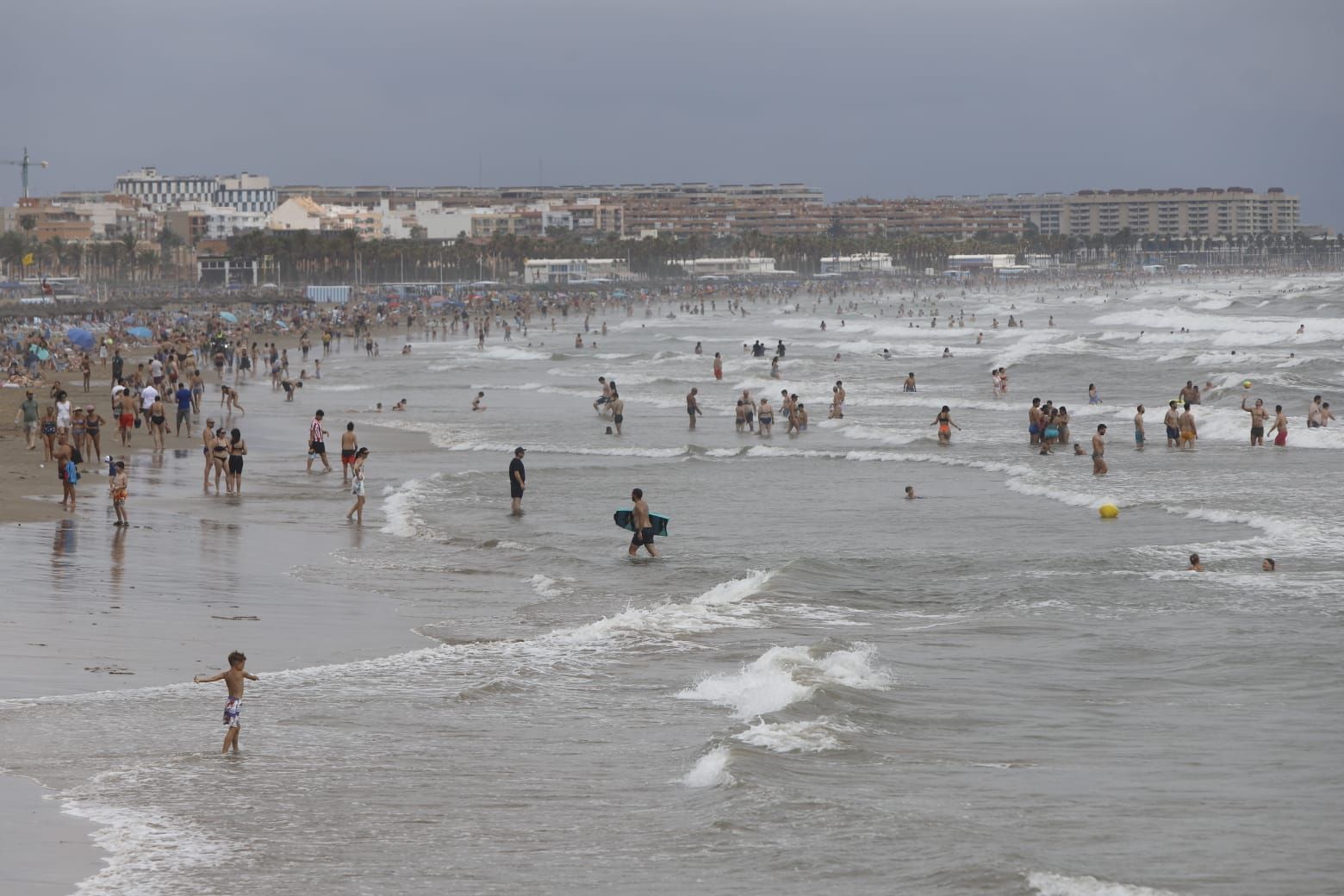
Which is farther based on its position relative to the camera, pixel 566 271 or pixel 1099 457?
pixel 566 271

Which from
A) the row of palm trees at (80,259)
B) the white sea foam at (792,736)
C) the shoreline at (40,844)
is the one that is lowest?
the shoreline at (40,844)

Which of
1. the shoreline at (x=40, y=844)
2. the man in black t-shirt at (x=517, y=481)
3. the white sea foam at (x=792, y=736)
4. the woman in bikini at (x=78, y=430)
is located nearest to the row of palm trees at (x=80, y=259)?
the woman in bikini at (x=78, y=430)

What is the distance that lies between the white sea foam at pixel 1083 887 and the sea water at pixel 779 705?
0.03m

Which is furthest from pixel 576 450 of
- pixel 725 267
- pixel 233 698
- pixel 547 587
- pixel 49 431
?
pixel 725 267

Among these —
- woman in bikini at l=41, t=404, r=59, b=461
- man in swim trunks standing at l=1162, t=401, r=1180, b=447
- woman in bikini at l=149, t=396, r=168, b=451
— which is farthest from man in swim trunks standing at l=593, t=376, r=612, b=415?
woman in bikini at l=41, t=404, r=59, b=461

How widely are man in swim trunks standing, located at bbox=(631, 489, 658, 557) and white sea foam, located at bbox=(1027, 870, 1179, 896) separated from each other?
33.8 ft

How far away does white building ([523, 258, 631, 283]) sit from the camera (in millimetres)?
156750

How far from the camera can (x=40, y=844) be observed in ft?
28.0

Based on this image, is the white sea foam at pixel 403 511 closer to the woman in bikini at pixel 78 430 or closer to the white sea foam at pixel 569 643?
the woman in bikini at pixel 78 430

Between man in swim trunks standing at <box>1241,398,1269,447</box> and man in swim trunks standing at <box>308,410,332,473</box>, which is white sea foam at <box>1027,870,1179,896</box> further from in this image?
man in swim trunks standing at <box>1241,398,1269,447</box>

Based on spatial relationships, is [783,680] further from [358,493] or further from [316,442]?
[316,442]

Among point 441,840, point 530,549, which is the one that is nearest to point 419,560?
point 530,549

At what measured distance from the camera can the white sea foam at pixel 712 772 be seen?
390 inches

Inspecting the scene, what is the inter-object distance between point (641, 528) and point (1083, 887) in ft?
34.6
